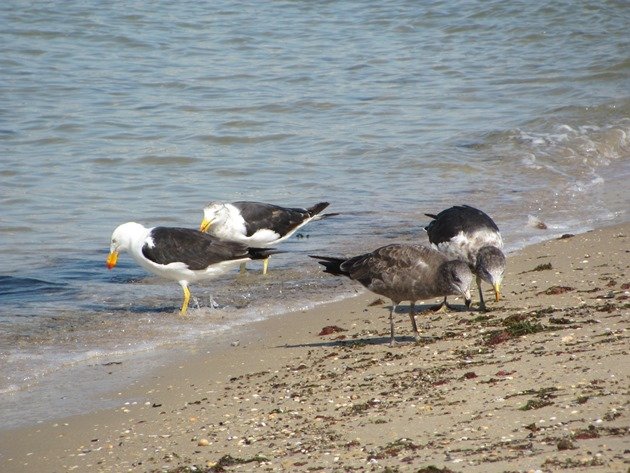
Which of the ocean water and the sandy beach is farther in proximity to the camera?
the ocean water

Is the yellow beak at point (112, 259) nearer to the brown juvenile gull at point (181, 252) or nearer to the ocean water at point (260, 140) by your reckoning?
the brown juvenile gull at point (181, 252)

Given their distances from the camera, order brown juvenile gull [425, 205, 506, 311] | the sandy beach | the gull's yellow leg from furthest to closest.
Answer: the gull's yellow leg
brown juvenile gull [425, 205, 506, 311]
the sandy beach

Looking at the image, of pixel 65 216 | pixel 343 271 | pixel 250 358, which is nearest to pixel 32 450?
pixel 250 358

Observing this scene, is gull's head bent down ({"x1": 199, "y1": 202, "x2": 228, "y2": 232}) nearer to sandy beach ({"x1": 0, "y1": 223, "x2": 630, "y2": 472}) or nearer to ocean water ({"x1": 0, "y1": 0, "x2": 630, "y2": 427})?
ocean water ({"x1": 0, "y1": 0, "x2": 630, "y2": 427})

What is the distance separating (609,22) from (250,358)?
18.2m

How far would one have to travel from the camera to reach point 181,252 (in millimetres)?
9445

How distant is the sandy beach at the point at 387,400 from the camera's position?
482 cm

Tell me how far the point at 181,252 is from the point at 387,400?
397cm

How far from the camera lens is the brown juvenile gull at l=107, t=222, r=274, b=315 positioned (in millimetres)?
9414

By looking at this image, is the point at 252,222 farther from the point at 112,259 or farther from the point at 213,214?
the point at 112,259

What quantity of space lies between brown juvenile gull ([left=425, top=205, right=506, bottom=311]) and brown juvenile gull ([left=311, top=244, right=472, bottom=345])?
1.39 feet

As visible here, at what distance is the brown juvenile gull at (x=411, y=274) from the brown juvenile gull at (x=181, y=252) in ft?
6.99

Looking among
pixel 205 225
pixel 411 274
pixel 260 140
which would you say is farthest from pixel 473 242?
pixel 260 140

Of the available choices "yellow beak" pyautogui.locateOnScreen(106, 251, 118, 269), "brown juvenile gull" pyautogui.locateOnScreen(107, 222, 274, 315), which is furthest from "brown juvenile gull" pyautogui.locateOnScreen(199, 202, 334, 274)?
"yellow beak" pyautogui.locateOnScreen(106, 251, 118, 269)
